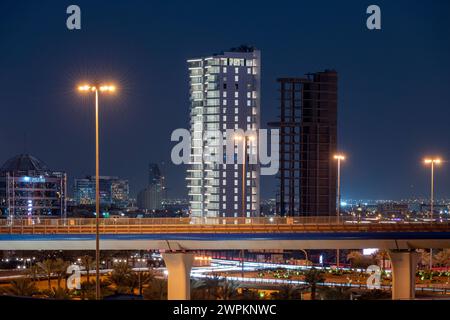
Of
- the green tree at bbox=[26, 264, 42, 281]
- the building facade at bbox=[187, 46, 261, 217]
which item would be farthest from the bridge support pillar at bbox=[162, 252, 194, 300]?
the building facade at bbox=[187, 46, 261, 217]

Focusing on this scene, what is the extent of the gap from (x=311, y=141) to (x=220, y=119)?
56.1 metres

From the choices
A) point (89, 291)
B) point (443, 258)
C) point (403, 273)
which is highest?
point (403, 273)

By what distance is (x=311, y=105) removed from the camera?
144 meters

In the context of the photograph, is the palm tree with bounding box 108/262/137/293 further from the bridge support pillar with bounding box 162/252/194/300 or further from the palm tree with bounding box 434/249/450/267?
the palm tree with bounding box 434/249/450/267

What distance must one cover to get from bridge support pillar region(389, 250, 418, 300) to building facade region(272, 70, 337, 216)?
88.7 metres

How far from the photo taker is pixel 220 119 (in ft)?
645

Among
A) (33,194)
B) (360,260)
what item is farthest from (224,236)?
(33,194)

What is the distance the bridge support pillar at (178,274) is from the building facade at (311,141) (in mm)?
93698

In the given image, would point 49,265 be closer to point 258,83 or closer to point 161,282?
point 161,282

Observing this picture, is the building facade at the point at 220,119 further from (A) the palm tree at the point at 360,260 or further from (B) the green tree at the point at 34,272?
(B) the green tree at the point at 34,272

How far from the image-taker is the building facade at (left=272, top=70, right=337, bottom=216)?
14175 cm

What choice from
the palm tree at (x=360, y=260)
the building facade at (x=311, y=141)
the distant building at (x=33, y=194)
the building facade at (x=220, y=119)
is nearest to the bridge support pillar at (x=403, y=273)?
the palm tree at (x=360, y=260)

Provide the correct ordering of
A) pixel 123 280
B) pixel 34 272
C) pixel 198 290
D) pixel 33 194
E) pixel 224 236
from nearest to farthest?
pixel 224 236
pixel 198 290
pixel 123 280
pixel 34 272
pixel 33 194

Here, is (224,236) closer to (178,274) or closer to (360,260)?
(178,274)
